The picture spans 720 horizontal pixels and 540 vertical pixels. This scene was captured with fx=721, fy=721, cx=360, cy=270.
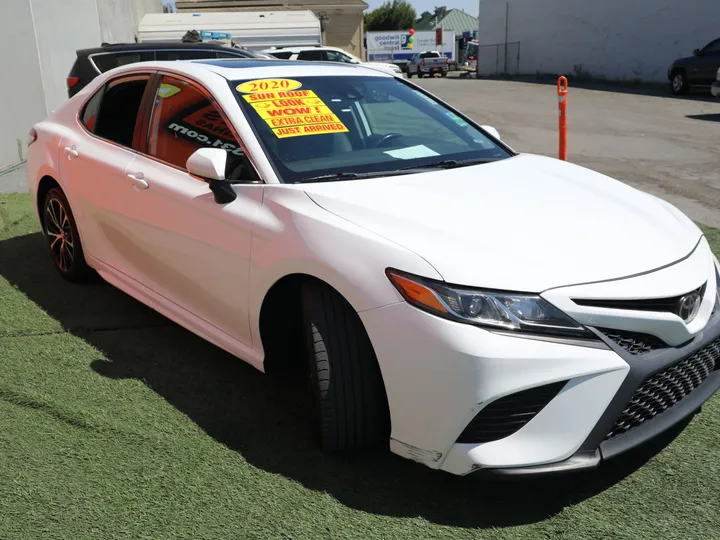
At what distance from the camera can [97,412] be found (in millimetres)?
3219

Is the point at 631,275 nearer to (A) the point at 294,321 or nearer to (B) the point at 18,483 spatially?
(A) the point at 294,321

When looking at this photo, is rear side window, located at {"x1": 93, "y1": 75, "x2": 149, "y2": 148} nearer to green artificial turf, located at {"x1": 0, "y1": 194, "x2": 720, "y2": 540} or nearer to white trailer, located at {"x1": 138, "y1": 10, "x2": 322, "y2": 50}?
green artificial turf, located at {"x1": 0, "y1": 194, "x2": 720, "y2": 540}

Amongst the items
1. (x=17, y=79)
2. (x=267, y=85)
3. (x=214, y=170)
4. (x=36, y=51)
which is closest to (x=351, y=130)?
(x=267, y=85)

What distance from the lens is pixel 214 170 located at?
9.87ft

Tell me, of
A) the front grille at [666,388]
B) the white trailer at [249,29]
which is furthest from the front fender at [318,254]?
the white trailer at [249,29]

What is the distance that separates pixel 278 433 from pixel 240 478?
0.37 metres

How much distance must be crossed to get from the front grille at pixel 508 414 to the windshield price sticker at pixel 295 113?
62.0 inches

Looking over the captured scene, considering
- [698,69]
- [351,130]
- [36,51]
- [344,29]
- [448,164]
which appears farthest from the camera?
[344,29]

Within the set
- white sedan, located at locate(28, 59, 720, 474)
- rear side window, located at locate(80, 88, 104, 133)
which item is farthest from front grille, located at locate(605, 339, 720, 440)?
rear side window, located at locate(80, 88, 104, 133)

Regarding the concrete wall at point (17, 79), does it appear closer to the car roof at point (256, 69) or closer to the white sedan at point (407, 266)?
the car roof at point (256, 69)

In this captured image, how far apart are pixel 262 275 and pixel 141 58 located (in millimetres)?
8220

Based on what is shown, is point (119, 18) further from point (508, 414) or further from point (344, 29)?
point (344, 29)

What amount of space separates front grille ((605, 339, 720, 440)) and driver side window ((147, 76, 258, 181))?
1742mm

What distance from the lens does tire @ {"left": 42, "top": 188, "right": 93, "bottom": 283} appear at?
451cm
